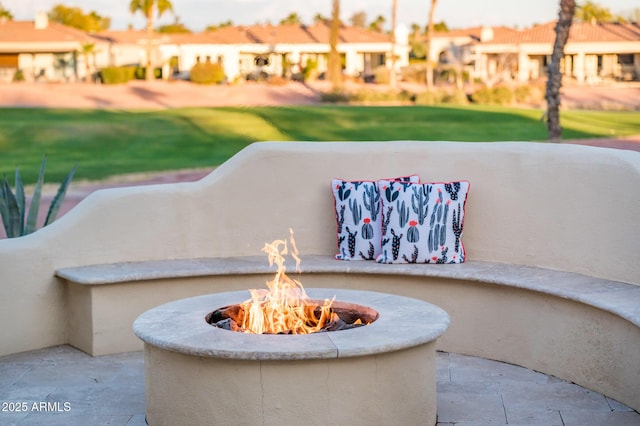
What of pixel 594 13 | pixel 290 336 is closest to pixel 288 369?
pixel 290 336

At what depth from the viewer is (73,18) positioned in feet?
254

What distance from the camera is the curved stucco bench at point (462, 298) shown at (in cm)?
602

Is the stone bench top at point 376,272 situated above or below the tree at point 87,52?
below

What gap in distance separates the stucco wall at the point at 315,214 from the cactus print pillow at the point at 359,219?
0.80 feet

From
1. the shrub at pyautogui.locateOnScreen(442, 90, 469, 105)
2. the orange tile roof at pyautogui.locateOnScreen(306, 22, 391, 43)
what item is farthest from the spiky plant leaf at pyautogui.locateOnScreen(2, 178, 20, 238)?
the orange tile roof at pyautogui.locateOnScreen(306, 22, 391, 43)

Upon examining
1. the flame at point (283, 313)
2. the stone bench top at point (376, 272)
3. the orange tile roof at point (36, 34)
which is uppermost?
the orange tile roof at point (36, 34)

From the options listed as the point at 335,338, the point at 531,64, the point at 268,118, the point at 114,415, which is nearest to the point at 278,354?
the point at 335,338

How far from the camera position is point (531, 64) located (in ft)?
185

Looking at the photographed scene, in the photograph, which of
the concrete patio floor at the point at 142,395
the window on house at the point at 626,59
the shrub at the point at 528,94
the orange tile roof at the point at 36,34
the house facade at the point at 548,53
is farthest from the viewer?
the window on house at the point at 626,59

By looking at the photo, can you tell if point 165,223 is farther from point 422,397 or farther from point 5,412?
point 422,397

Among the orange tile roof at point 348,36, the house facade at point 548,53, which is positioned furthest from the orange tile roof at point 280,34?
the house facade at point 548,53

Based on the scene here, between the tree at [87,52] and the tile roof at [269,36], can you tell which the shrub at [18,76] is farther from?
the tile roof at [269,36]

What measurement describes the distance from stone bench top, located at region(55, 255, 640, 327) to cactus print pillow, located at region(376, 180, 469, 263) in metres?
0.10

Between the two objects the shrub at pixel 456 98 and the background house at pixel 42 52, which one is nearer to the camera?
the shrub at pixel 456 98
